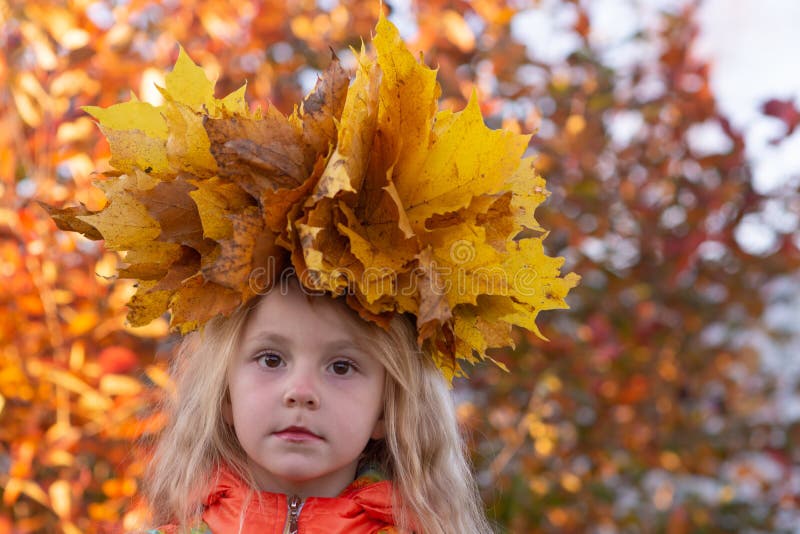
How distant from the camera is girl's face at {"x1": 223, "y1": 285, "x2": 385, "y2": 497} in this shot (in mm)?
1651

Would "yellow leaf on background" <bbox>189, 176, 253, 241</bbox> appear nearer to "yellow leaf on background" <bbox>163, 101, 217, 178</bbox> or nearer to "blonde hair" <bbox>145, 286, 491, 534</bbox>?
"yellow leaf on background" <bbox>163, 101, 217, 178</bbox>

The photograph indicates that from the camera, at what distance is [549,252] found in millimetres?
2912

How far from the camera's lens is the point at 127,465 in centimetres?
251

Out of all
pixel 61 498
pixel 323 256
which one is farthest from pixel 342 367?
pixel 61 498

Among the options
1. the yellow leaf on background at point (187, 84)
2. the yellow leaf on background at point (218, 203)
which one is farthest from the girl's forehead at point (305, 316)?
the yellow leaf on background at point (187, 84)

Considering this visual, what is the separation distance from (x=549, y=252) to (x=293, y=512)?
1.42 meters

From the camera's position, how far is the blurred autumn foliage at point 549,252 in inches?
94.5

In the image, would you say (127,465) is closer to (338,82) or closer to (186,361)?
(186,361)

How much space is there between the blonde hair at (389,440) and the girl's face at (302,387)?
0.04m

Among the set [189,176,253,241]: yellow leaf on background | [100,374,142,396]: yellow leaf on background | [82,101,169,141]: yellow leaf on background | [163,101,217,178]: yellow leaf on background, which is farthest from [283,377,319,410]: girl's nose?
[100,374,142,396]: yellow leaf on background

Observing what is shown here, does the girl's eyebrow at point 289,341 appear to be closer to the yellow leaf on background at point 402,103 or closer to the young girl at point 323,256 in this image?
the young girl at point 323,256

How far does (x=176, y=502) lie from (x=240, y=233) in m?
0.60

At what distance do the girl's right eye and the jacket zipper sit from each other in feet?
0.81

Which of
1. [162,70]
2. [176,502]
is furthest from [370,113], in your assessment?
[162,70]
